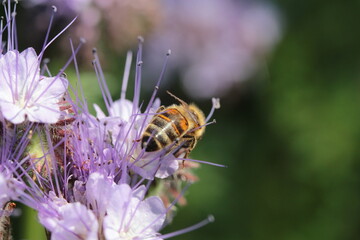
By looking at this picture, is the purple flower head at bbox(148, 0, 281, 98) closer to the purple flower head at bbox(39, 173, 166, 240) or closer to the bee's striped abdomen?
the bee's striped abdomen

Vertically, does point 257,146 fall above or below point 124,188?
below

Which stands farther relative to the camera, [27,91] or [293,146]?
[293,146]

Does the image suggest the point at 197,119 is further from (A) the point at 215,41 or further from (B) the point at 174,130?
(A) the point at 215,41

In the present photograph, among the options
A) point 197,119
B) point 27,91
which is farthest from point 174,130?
point 27,91

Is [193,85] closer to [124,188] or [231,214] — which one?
[231,214]

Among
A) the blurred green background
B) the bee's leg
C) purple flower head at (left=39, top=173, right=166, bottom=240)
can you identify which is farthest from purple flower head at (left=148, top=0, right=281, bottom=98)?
purple flower head at (left=39, top=173, right=166, bottom=240)

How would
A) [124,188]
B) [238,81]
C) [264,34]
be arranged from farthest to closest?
[264,34] < [238,81] < [124,188]

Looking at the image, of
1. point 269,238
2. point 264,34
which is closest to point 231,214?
point 269,238

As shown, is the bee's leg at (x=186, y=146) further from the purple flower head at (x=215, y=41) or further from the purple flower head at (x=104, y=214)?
the purple flower head at (x=215, y=41)
